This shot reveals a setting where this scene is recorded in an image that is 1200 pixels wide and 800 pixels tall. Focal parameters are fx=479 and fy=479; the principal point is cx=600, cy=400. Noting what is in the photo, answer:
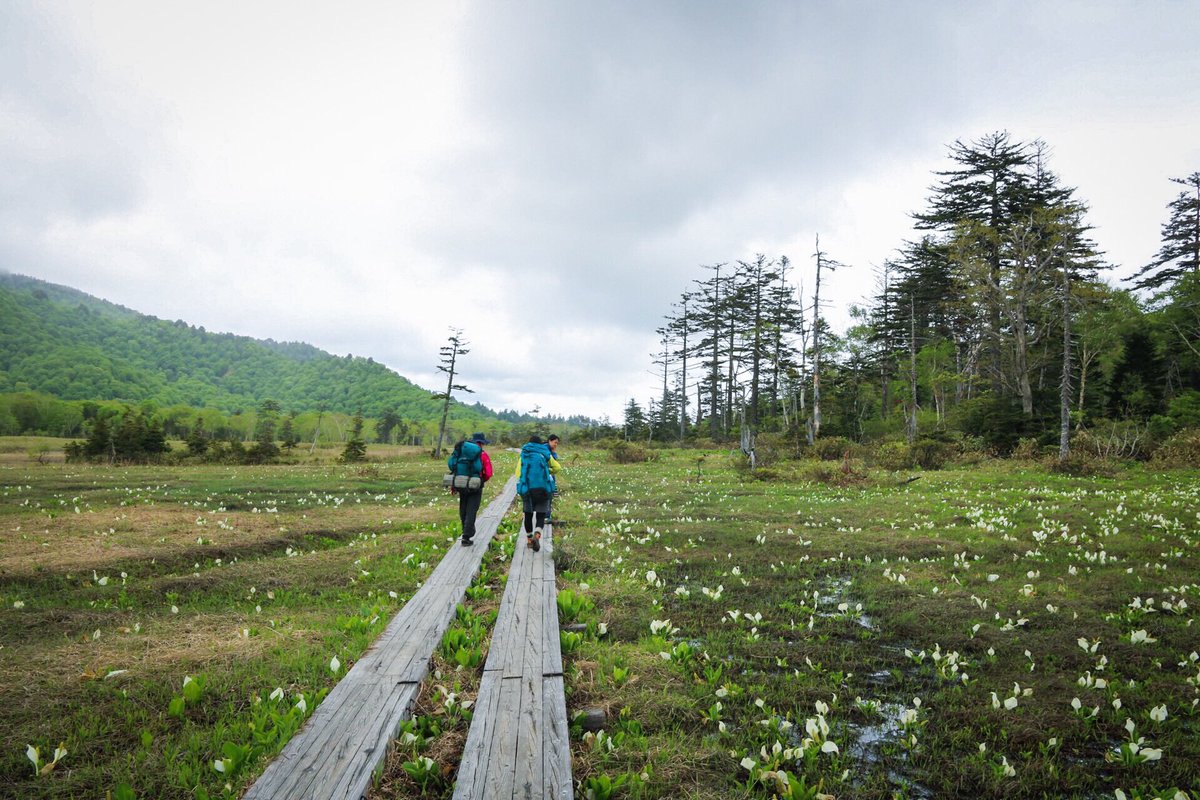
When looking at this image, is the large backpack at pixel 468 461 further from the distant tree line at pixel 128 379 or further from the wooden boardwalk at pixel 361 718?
the distant tree line at pixel 128 379

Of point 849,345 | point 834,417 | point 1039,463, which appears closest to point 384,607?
point 1039,463

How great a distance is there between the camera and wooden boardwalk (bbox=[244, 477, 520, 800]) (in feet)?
10.0

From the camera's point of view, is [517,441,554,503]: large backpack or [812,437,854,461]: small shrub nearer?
[517,441,554,503]: large backpack

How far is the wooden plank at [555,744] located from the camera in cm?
306

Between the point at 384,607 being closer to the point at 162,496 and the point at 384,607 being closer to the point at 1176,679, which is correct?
the point at 1176,679

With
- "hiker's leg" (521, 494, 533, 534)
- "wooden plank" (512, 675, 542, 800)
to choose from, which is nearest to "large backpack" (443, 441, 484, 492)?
"hiker's leg" (521, 494, 533, 534)

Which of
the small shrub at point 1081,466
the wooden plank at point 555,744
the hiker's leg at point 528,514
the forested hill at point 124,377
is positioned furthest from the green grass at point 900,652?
the forested hill at point 124,377

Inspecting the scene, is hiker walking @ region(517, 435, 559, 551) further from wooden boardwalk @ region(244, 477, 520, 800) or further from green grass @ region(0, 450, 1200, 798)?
wooden boardwalk @ region(244, 477, 520, 800)

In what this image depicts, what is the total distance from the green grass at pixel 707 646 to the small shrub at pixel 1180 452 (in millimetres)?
10567

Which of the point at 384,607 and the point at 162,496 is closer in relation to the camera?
the point at 384,607

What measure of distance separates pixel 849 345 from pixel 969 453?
25800mm

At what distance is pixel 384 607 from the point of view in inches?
261

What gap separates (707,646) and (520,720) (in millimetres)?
2618

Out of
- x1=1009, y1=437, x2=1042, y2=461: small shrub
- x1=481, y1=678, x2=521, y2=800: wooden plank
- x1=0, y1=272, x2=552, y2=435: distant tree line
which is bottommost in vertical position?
x1=481, y1=678, x2=521, y2=800: wooden plank
